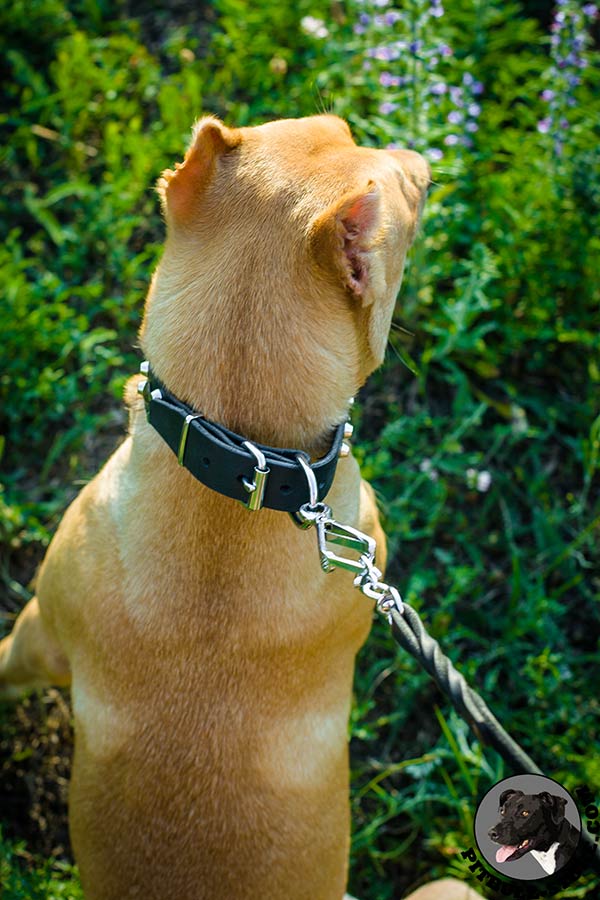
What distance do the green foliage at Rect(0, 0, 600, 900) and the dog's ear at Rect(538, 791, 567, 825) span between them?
2.81ft

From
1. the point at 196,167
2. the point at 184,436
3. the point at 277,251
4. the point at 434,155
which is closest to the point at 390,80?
the point at 434,155

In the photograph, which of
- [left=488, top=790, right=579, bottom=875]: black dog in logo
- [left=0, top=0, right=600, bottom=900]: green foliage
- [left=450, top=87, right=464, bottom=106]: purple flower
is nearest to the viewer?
[left=488, top=790, right=579, bottom=875]: black dog in logo

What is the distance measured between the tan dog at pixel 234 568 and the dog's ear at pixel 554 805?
587mm

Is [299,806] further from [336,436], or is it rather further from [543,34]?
[543,34]

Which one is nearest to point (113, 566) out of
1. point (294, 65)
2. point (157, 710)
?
point (157, 710)

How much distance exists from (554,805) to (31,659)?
1.77 m

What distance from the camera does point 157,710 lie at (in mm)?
2301

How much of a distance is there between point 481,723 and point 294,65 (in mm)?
3656

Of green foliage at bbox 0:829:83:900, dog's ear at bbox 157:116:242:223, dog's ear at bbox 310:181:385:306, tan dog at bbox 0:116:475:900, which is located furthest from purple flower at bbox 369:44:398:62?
green foliage at bbox 0:829:83:900

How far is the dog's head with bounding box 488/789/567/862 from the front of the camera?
2.30m

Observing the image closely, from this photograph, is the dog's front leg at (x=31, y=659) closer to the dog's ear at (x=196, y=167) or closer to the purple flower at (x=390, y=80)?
the dog's ear at (x=196, y=167)

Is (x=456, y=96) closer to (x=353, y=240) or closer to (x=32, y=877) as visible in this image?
(x=353, y=240)

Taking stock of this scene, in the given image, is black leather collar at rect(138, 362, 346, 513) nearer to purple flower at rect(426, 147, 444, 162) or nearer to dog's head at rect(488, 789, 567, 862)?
dog's head at rect(488, 789, 567, 862)

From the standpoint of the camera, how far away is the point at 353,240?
2111 mm
